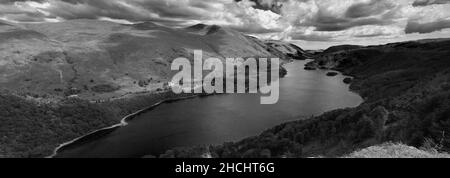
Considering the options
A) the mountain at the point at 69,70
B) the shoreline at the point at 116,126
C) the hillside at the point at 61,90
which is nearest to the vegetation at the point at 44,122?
the hillside at the point at 61,90

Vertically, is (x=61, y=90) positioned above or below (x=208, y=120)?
above

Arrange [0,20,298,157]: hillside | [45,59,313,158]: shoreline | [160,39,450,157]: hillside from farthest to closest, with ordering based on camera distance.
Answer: [0,20,298,157]: hillside < [45,59,313,158]: shoreline < [160,39,450,157]: hillside

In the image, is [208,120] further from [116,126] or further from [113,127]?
[113,127]

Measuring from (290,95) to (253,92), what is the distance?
24.2 metres

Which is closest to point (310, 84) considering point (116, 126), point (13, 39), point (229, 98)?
point (229, 98)

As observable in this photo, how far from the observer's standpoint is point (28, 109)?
285 ft

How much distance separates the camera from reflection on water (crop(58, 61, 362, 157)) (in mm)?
75438

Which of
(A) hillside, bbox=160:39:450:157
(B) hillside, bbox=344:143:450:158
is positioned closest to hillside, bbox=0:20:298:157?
(A) hillside, bbox=160:39:450:157

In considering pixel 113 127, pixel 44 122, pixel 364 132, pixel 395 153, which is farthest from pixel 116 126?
pixel 395 153

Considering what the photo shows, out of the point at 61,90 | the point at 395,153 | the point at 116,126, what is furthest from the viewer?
the point at 61,90

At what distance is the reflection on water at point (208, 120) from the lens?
7544 centimetres

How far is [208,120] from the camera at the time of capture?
320 ft

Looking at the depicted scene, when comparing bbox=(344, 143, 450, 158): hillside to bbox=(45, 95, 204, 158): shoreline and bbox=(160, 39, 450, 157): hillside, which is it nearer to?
bbox=(160, 39, 450, 157): hillside

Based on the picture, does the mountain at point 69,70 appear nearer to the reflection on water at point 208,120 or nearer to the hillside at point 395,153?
the reflection on water at point 208,120
